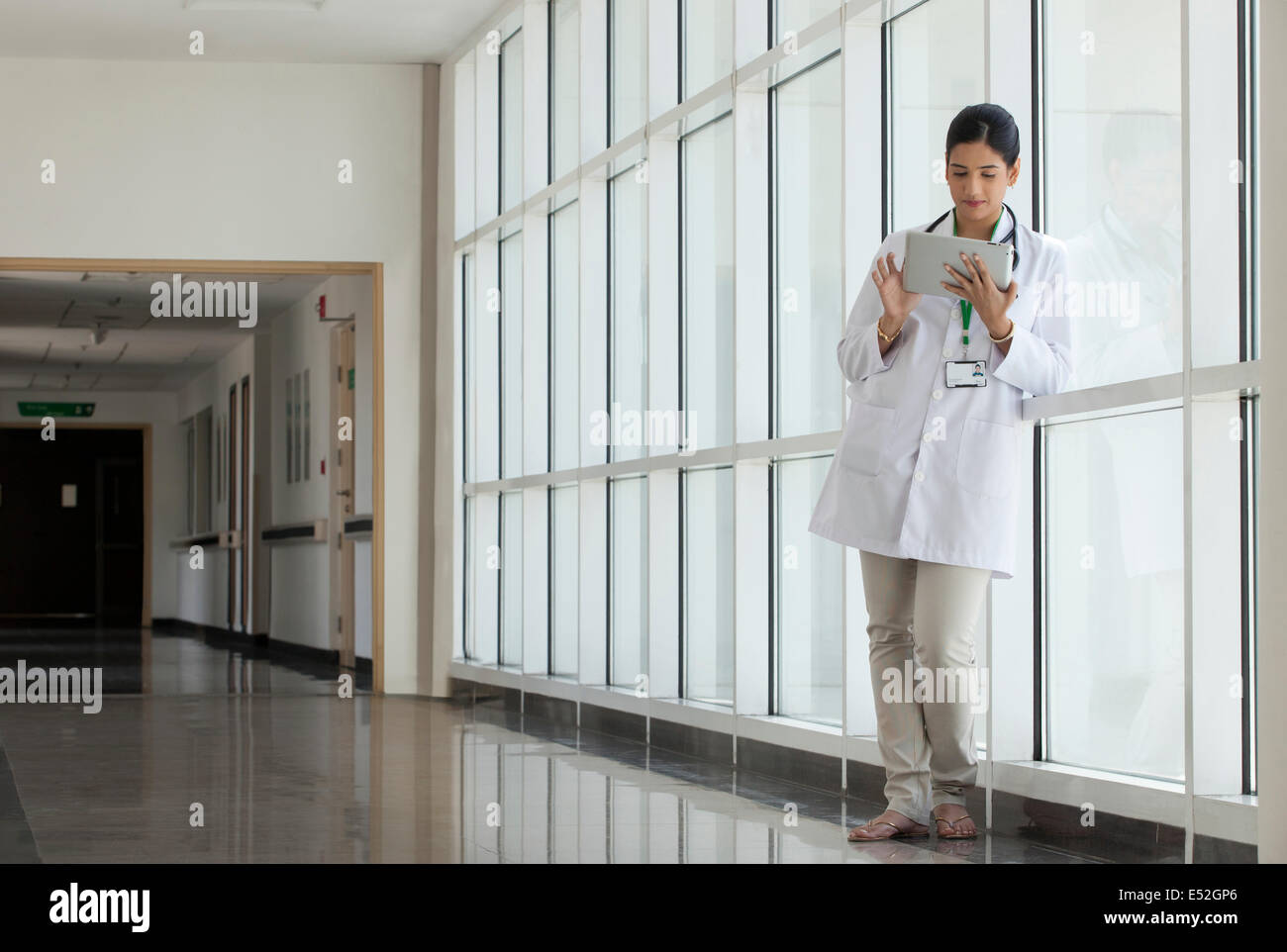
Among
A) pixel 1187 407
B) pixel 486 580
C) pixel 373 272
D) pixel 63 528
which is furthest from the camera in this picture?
pixel 63 528

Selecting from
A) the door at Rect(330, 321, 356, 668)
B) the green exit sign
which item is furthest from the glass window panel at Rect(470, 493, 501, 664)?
the green exit sign

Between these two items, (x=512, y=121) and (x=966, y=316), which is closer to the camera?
(x=966, y=316)

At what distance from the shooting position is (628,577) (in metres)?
6.83

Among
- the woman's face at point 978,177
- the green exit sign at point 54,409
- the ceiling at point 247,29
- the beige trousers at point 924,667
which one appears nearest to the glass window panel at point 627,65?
the ceiling at point 247,29

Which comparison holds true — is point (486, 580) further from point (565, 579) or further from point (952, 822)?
point (952, 822)

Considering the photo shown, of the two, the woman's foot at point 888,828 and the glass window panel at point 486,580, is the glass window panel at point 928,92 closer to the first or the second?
the woman's foot at point 888,828

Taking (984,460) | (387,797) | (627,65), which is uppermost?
(627,65)

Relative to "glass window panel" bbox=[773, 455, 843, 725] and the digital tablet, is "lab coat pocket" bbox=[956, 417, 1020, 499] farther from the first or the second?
"glass window panel" bbox=[773, 455, 843, 725]

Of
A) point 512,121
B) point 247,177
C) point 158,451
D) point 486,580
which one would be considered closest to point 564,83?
point 512,121

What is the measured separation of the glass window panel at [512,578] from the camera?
8125mm

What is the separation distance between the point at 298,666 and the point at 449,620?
3.00m

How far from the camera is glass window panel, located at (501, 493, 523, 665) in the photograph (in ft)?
26.7

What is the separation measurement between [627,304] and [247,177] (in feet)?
9.00

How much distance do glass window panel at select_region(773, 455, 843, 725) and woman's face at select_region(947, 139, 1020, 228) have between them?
1607 millimetres
